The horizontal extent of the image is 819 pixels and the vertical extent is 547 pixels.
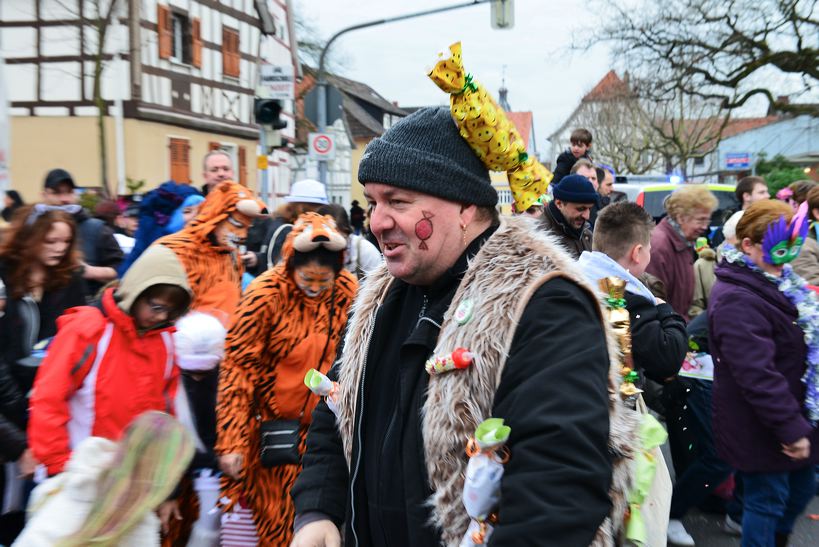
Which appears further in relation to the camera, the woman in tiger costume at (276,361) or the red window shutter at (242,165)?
the red window shutter at (242,165)

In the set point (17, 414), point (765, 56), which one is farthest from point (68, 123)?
point (765, 56)

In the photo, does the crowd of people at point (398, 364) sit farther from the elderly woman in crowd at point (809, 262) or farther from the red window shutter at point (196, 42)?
the red window shutter at point (196, 42)

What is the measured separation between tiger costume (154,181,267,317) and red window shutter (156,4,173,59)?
1403 cm

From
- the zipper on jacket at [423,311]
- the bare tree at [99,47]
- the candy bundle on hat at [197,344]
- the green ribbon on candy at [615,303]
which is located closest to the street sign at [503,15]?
the bare tree at [99,47]

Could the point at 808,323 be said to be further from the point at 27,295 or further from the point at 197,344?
the point at 27,295

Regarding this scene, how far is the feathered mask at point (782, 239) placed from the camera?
3.72m

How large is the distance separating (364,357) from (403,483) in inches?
14.8

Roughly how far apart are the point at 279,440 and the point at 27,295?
159 cm

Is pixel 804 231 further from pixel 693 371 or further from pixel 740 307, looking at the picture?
pixel 693 371

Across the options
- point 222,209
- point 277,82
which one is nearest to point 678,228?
point 222,209

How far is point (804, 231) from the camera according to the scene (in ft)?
12.5

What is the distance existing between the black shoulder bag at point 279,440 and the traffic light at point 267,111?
655 cm

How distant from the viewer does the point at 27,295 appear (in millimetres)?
4051

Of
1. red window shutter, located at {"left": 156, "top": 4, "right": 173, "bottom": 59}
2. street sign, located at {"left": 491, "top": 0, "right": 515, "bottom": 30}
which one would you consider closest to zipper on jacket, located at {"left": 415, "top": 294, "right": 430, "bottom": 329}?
street sign, located at {"left": 491, "top": 0, "right": 515, "bottom": 30}
